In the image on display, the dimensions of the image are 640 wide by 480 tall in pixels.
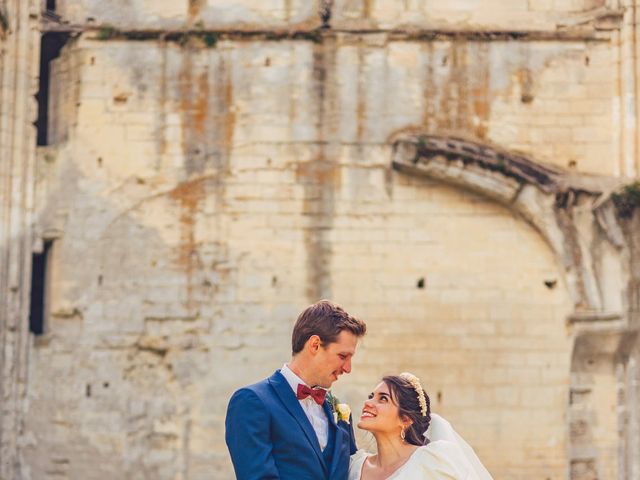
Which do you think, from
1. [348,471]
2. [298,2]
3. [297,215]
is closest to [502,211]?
[297,215]

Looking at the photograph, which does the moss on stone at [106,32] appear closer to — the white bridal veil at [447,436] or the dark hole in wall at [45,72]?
the dark hole in wall at [45,72]

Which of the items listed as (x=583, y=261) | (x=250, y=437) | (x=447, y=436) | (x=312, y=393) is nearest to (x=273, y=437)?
(x=250, y=437)

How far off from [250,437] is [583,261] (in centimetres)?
909

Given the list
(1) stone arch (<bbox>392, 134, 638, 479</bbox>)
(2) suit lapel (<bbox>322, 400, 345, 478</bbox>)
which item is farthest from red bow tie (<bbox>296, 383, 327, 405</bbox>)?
(1) stone arch (<bbox>392, 134, 638, 479</bbox>)

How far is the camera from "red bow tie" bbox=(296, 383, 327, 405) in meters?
5.70

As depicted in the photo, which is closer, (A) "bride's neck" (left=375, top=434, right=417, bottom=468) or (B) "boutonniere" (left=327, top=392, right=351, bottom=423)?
(A) "bride's neck" (left=375, top=434, right=417, bottom=468)

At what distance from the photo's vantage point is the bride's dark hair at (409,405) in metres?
5.76

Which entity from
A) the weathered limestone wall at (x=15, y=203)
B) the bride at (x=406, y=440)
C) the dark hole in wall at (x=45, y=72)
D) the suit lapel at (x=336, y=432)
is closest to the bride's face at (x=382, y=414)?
the bride at (x=406, y=440)

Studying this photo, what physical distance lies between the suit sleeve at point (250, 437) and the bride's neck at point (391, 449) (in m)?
0.57

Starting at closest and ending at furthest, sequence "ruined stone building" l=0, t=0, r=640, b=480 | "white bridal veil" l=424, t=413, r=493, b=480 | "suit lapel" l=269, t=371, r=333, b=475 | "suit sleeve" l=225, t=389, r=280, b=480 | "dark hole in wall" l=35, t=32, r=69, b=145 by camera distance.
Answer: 1. "suit sleeve" l=225, t=389, r=280, b=480
2. "suit lapel" l=269, t=371, r=333, b=475
3. "white bridal veil" l=424, t=413, r=493, b=480
4. "ruined stone building" l=0, t=0, r=640, b=480
5. "dark hole in wall" l=35, t=32, r=69, b=145

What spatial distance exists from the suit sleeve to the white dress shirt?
0.26m

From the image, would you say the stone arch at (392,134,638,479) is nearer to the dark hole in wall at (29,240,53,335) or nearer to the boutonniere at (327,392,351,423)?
the dark hole in wall at (29,240,53,335)

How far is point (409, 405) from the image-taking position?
227 inches

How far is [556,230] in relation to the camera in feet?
46.2
